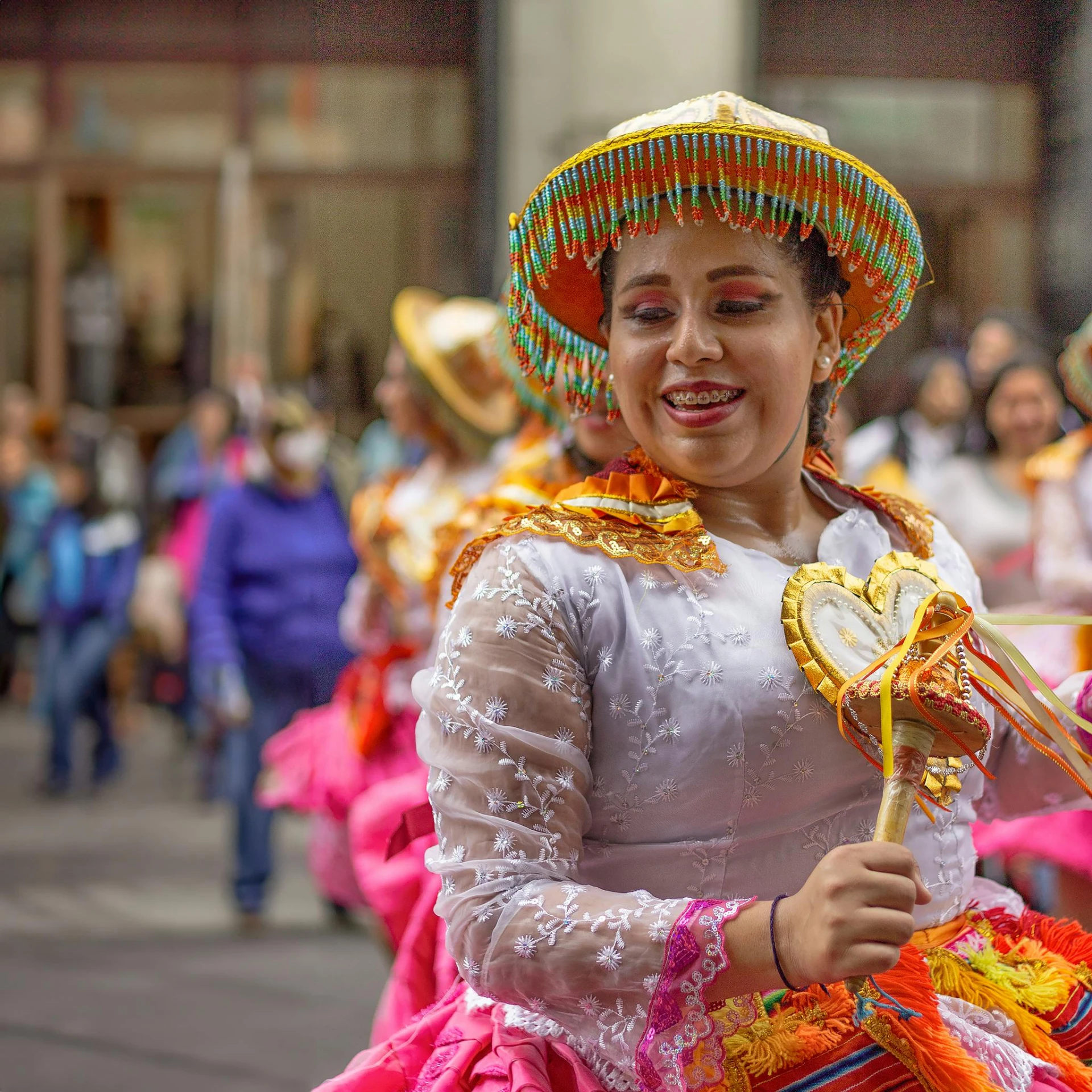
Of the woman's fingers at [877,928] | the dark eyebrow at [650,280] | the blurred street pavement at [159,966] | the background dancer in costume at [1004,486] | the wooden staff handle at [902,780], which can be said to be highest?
the dark eyebrow at [650,280]

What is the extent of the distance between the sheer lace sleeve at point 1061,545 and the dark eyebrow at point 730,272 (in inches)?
120

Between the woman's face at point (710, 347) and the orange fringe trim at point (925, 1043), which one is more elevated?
the woman's face at point (710, 347)

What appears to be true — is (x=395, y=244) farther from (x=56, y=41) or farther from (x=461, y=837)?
(x=461, y=837)

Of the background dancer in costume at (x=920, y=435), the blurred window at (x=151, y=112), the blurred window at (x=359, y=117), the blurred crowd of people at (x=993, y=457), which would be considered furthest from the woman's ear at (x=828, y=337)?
the blurred window at (x=151, y=112)

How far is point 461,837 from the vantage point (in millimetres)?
1643

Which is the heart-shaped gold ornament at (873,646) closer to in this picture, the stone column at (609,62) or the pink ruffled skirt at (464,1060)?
the pink ruffled skirt at (464,1060)

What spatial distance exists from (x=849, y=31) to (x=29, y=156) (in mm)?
5404

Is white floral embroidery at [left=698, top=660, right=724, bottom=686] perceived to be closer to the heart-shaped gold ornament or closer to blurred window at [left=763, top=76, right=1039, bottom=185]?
the heart-shaped gold ornament

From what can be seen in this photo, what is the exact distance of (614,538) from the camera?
1.77 m

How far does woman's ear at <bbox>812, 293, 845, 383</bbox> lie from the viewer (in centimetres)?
192

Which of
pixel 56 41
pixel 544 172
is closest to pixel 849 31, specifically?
pixel 544 172

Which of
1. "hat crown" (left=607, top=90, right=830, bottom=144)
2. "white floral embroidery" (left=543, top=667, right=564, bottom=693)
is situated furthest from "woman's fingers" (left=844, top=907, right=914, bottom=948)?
"hat crown" (left=607, top=90, right=830, bottom=144)

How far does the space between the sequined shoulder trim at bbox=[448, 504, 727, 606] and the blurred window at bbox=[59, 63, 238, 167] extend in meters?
9.14

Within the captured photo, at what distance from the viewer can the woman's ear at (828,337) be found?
1.92m
